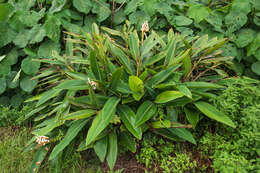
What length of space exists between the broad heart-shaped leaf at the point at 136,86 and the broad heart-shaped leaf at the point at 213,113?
1.66 ft

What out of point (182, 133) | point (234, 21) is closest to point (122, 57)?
point (182, 133)

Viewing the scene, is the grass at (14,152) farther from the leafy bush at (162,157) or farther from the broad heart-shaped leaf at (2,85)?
the leafy bush at (162,157)

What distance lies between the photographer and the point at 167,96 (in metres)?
1.88

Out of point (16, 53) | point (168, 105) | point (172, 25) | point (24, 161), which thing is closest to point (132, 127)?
point (168, 105)

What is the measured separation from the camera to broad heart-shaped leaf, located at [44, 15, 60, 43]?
2.47 metres

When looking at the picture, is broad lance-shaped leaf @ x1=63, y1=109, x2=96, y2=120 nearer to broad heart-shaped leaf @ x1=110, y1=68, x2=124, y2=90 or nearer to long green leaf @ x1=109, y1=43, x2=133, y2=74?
broad heart-shaped leaf @ x1=110, y1=68, x2=124, y2=90

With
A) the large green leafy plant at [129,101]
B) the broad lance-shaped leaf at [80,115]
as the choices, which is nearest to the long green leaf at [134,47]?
the large green leafy plant at [129,101]

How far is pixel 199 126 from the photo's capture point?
2223 millimetres

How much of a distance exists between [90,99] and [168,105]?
688 millimetres

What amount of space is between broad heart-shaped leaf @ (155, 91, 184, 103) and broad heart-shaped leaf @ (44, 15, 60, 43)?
1.37m

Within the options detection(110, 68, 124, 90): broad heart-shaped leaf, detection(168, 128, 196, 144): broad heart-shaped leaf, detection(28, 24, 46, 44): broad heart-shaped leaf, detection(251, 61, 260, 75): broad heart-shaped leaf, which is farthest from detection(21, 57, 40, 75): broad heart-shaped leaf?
detection(251, 61, 260, 75): broad heart-shaped leaf

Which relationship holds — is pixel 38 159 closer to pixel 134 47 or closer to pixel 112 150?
pixel 112 150

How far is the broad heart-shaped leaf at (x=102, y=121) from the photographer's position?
173cm

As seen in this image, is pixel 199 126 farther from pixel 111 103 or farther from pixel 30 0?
pixel 30 0
